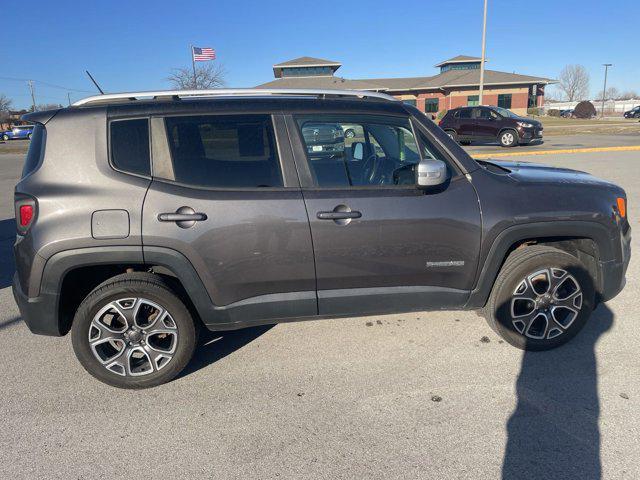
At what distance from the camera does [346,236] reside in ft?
9.38

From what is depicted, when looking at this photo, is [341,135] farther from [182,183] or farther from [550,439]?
[550,439]

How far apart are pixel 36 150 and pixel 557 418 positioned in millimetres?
3530

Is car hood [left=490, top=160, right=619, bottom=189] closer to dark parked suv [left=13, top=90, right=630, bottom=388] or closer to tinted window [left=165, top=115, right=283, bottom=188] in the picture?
dark parked suv [left=13, top=90, right=630, bottom=388]

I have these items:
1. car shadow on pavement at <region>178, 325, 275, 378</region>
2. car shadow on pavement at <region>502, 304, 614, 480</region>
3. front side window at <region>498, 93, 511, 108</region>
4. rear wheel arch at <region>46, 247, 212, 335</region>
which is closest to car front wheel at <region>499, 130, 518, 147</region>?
car shadow on pavement at <region>502, 304, 614, 480</region>

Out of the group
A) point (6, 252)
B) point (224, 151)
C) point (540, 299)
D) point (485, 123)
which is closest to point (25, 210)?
point (224, 151)

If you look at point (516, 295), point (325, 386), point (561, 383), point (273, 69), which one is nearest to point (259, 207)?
point (325, 386)

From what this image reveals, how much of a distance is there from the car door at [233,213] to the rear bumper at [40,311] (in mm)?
684

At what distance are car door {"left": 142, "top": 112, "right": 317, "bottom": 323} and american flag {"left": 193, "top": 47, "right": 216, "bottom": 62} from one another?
2529 cm

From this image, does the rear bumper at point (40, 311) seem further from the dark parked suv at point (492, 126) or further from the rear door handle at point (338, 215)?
the dark parked suv at point (492, 126)

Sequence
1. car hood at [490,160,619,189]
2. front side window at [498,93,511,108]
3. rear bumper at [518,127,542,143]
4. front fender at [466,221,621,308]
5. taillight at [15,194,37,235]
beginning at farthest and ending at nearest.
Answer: front side window at [498,93,511,108]
rear bumper at [518,127,542,143]
car hood at [490,160,619,189]
front fender at [466,221,621,308]
taillight at [15,194,37,235]

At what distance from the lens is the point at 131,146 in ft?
9.08

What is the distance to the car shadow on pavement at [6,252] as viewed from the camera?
500 centimetres

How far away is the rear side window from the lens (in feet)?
8.92

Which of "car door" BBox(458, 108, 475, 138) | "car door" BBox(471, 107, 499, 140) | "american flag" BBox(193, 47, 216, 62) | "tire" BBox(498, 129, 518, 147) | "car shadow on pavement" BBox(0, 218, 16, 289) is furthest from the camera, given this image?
"american flag" BBox(193, 47, 216, 62)
